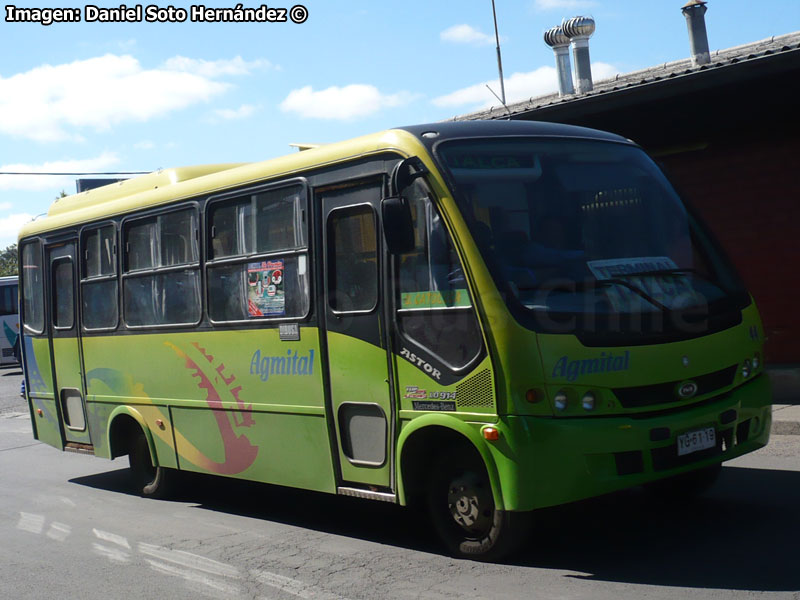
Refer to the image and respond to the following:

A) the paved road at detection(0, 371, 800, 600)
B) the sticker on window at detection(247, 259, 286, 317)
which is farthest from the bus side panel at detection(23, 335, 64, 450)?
the sticker on window at detection(247, 259, 286, 317)

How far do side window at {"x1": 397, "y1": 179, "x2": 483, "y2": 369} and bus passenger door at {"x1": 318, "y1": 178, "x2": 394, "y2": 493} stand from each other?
0.95 feet

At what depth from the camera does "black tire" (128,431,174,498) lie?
387 inches

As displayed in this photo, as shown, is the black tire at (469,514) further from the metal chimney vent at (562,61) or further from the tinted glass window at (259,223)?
the metal chimney vent at (562,61)

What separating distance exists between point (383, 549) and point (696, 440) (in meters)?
2.19

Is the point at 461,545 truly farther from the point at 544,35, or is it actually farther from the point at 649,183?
the point at 544,35

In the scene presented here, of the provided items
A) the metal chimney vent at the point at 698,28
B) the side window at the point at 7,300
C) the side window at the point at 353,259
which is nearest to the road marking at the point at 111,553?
the side window at the point at 353,259

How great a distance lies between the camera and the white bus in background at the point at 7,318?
3397cm

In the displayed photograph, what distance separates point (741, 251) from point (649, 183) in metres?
7.06

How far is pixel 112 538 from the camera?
7.98 metres

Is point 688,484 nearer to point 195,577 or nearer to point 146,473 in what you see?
point 195,577

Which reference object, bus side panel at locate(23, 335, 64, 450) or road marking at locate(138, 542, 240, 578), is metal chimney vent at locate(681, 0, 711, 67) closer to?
bus side panel at locate(23, 335, 64, 450)

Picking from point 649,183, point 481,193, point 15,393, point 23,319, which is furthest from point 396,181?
point 15,393

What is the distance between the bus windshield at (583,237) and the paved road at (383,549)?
136 cm

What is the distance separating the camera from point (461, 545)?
20.6 feet
